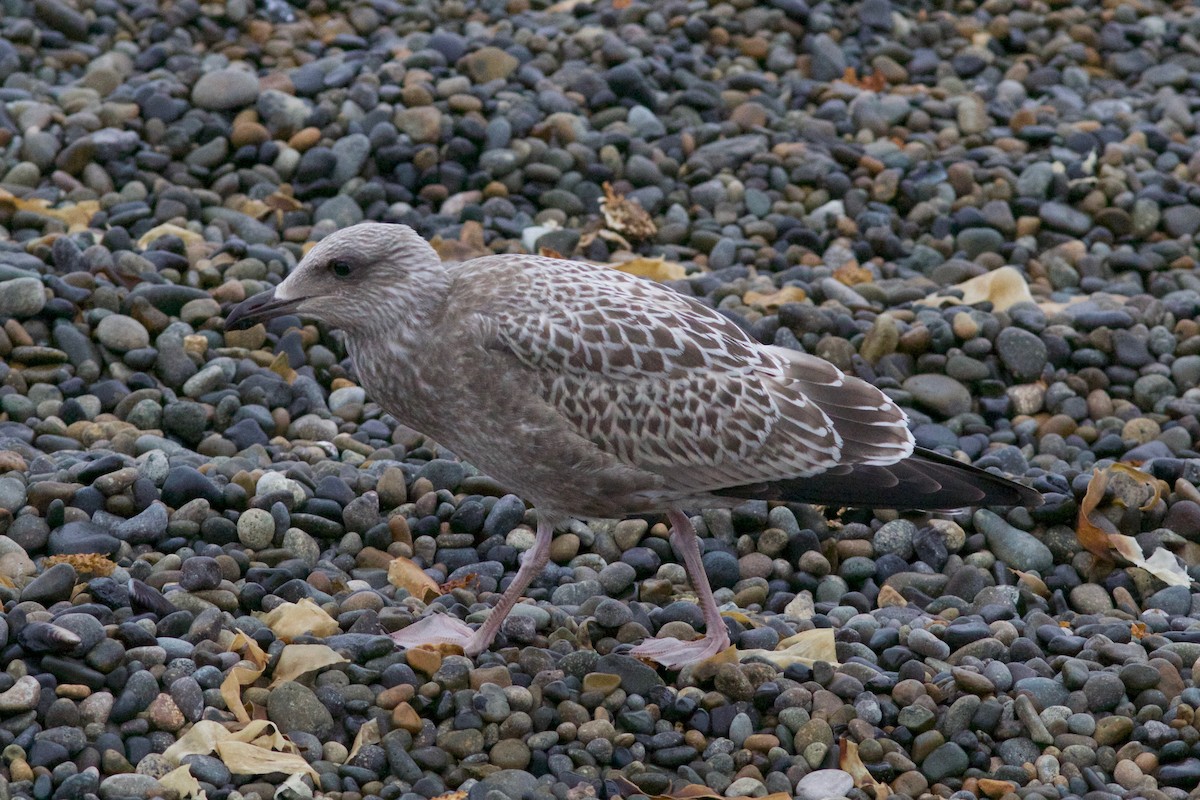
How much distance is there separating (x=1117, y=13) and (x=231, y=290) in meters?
6.75

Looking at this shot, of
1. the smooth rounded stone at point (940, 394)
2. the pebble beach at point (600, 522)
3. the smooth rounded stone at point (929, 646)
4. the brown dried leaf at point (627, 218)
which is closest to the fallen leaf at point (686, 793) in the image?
the pebble beach at point (600, 522)

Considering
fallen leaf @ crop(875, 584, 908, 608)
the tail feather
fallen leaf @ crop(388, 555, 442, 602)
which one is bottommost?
fallen leaf @ crop(388, 555, 442, 602)

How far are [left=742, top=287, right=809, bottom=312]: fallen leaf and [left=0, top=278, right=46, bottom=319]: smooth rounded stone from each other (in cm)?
337

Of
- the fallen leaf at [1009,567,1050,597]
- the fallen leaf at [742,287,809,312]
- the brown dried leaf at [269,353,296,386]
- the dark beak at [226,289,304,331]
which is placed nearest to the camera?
the dark beak at [226,289,304,331]

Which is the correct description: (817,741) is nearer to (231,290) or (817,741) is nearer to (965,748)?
(965,748)

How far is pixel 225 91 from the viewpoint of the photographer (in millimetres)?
8758

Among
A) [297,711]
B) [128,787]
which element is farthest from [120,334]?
[128,787]

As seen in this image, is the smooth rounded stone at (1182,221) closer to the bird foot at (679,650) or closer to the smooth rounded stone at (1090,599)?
the smooth rounded stone at (1090,599)

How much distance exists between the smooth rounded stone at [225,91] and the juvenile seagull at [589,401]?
374cm

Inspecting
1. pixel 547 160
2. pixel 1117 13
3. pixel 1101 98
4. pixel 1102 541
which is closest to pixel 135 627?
pixel 1102 541

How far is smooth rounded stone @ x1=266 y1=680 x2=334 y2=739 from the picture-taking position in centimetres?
469

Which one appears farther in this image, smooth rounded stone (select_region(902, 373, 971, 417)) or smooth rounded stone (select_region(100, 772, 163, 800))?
smooth rounded stone (select_region(902, 373, 971, 417))

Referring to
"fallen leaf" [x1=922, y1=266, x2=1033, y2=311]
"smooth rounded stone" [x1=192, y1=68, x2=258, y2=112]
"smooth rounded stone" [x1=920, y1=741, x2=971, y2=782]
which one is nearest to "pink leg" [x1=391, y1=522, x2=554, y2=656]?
"smooth rounded stone" [x1=920, y1=741, x2=971, y2=782]

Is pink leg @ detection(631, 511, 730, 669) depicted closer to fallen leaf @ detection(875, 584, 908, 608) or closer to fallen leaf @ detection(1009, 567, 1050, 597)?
fallen leaf @ detection(875, 584, 908, 608)
